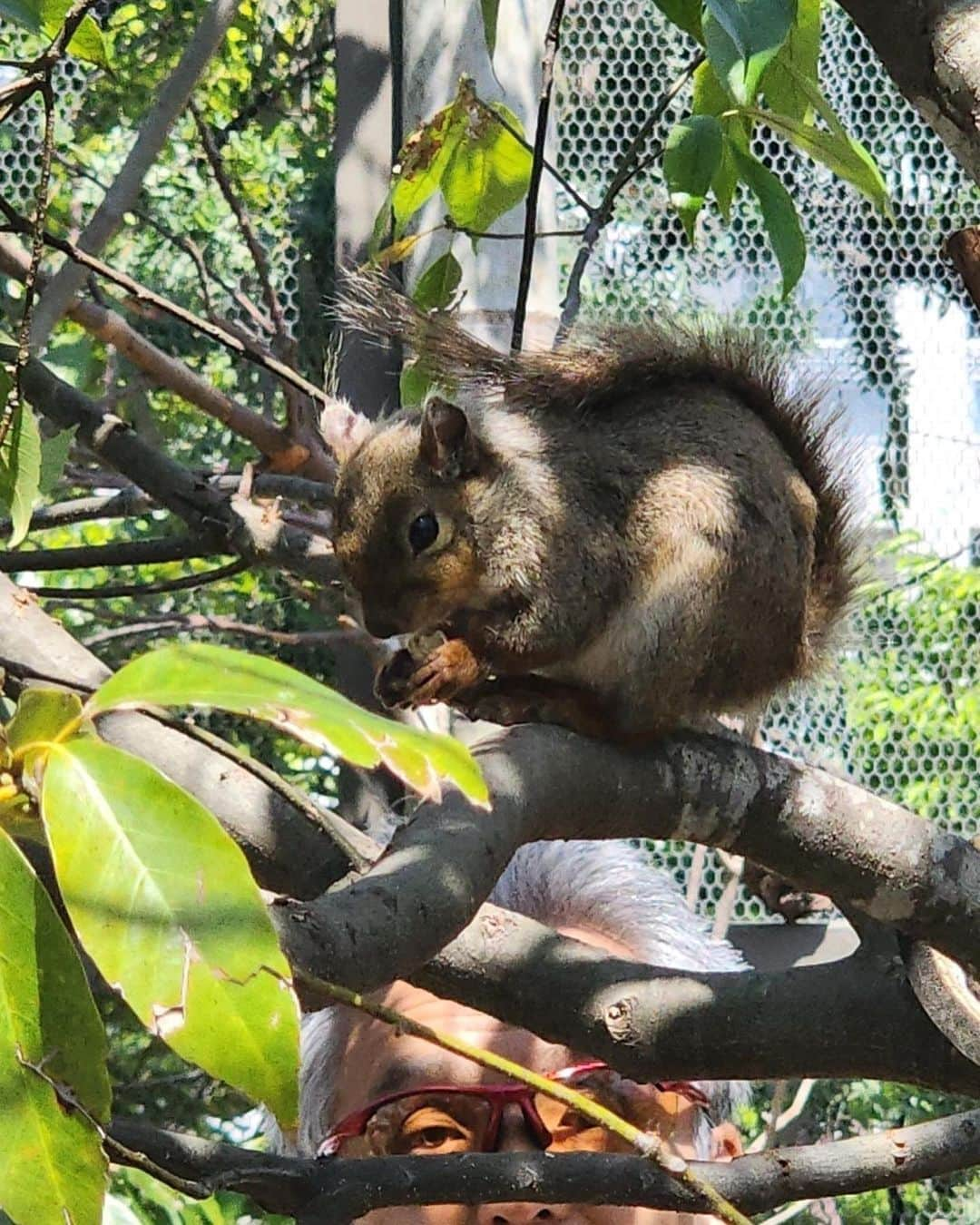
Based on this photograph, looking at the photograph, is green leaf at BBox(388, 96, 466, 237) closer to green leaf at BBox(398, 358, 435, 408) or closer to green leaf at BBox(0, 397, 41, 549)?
green leaf at BBox(398, 358, 435, 408)

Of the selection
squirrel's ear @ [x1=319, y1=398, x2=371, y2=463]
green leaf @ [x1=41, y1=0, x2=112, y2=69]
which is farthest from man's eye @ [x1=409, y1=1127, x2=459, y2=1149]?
green leaf @ [x1=41, y1=0, x2=112, y2=69]

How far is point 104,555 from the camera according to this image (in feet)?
3.93

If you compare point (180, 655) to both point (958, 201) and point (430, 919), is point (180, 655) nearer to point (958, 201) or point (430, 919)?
point (430, 919)

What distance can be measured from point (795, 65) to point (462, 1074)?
0.74 m

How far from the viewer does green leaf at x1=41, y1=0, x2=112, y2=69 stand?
3.05 feet

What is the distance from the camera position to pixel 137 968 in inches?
14.0

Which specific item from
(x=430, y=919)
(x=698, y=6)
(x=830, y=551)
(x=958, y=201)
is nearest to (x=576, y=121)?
(x=958, y=201)

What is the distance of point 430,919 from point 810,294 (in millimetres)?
1360

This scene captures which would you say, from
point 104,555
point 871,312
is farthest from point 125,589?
point 871,312

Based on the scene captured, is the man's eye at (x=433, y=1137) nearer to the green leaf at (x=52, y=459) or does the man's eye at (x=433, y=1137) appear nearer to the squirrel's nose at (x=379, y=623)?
the squirrel's nose at (x=379, y=623)

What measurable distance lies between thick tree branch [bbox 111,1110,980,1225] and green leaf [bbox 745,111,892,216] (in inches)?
19.3

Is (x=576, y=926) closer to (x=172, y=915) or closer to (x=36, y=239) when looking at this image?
(x=36, y=239)

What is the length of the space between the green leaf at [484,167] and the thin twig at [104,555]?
33 centimetres

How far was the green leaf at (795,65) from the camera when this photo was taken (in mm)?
888
